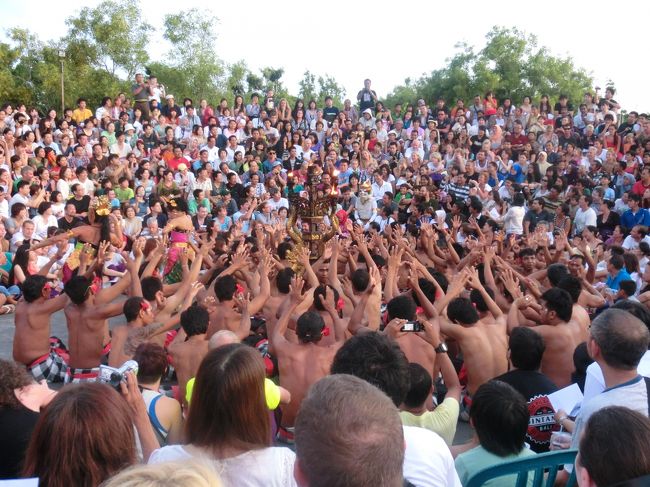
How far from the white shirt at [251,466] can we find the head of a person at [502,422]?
1.19 m

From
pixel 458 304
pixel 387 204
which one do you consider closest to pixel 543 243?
pixel 458 304

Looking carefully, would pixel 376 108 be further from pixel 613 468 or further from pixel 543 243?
pixel 613 468

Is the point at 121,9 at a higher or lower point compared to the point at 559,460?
higher

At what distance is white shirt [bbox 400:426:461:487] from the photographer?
2.81 meters

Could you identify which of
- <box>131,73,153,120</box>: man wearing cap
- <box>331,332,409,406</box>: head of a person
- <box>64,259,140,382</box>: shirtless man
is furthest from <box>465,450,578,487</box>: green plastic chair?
<box>131,73,153,120</box>: man wearing cap

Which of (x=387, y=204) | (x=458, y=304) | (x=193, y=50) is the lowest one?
(x=458, y=304)

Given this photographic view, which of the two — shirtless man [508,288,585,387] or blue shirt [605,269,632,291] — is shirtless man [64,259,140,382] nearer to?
shirtless man [508,288,585,387]

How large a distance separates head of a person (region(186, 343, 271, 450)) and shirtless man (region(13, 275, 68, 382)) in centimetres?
478

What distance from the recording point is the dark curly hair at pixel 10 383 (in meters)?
3.40

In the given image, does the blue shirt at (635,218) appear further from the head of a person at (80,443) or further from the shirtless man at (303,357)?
the head of a person at (80,443)

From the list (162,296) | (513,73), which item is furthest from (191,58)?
(162,296)

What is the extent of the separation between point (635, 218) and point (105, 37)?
29592 millimetres

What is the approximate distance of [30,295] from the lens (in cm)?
732

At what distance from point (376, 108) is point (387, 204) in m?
6.87
